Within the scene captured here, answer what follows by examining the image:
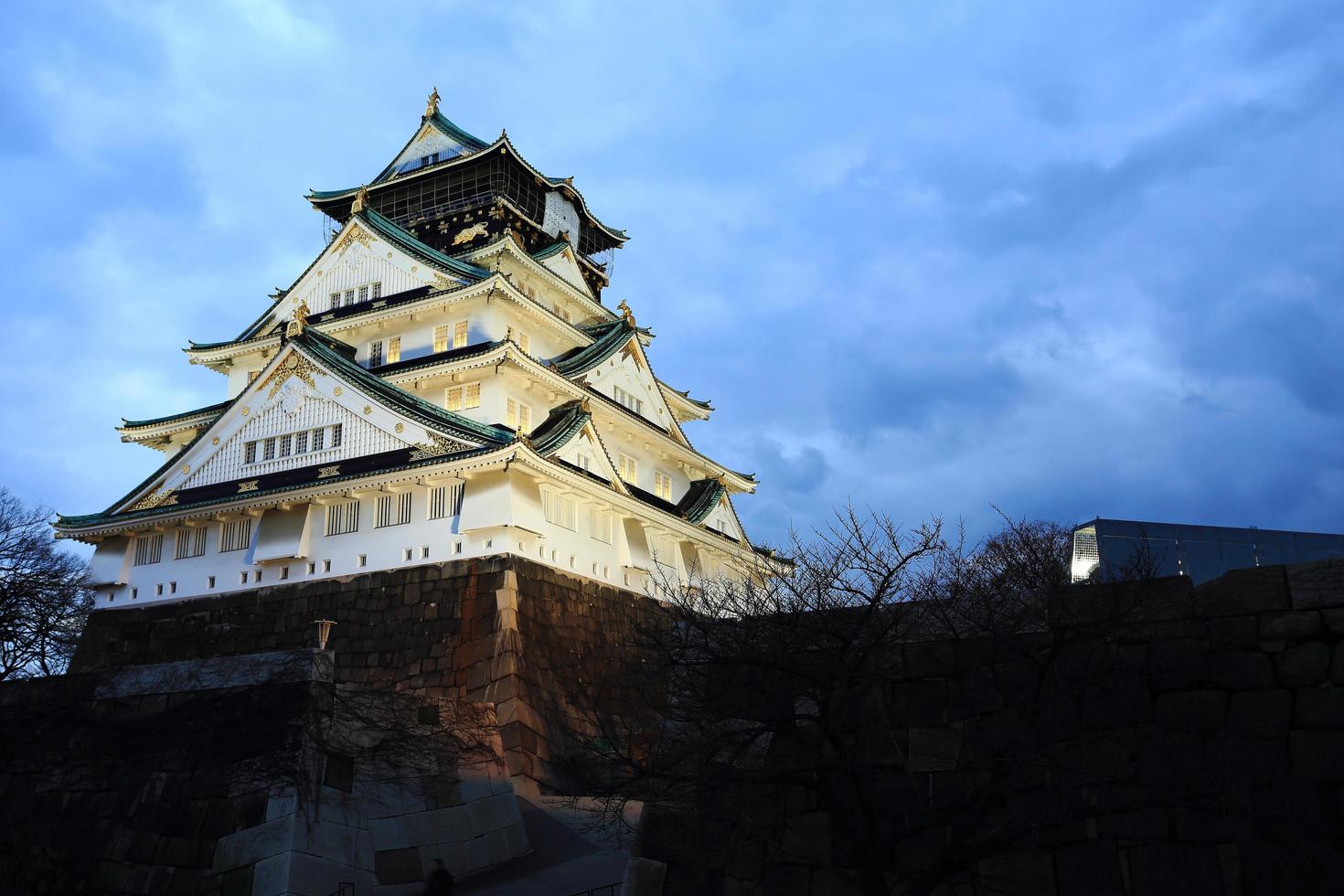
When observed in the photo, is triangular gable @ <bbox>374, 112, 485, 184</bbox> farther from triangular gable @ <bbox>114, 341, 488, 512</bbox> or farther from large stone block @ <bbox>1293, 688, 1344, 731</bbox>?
large stone block @ <bbox>1293, 688, 1344, 731</bbox>

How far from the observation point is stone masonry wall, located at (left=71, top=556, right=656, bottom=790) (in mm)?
23484

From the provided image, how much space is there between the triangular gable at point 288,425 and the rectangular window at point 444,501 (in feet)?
5.43

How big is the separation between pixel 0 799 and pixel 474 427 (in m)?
11.8

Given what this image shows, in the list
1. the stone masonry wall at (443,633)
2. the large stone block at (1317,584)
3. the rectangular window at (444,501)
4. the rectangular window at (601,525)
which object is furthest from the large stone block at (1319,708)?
the rectangular window at (601,525)

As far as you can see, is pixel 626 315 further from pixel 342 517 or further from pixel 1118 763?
pixel 1118 763

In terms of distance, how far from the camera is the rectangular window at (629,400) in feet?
114

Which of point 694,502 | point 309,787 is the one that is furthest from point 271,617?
point 694,502

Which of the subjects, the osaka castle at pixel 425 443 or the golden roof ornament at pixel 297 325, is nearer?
the osaka castle at pixel 425 443

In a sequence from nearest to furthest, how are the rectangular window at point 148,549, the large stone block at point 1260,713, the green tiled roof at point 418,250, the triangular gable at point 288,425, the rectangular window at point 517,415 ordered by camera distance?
1. the large stone block at point 1260,713
2. the triangular gable at point 288,425
3. the rectangular window at point 148,549
4. the rectangular window at point 517,415
5. the green tiled roof at point 418,250

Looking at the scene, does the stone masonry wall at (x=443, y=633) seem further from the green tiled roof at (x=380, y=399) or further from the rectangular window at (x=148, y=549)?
the green tiled roof at (x=380, y=399)

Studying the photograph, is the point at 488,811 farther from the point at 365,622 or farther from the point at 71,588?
the point at 71,588

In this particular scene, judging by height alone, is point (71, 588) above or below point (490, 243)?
below

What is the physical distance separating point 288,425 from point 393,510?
4.24 m

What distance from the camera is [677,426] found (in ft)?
123
